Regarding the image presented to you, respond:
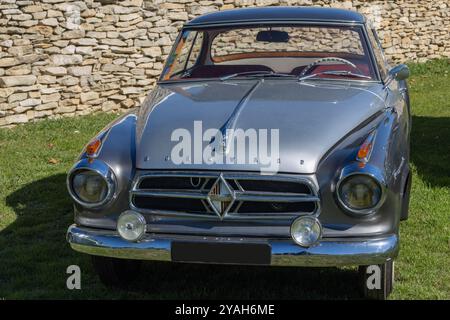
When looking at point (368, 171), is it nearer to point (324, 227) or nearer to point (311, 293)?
point (324, 227)

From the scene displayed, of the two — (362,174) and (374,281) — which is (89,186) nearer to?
(362,174)

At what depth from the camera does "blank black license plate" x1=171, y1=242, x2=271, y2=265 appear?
3.90m

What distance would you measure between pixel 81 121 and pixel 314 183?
701 cm

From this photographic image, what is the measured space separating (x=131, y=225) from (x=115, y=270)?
2.14 feet

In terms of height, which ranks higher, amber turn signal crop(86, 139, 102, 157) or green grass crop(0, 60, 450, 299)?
amber turn signal crop(86, 139, 102, 157)

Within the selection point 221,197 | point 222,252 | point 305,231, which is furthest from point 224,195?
point 305,231

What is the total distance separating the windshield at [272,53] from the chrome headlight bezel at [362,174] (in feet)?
4.31

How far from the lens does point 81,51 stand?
10977 millimetres

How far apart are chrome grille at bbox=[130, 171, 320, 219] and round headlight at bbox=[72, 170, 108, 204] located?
0.18 metres

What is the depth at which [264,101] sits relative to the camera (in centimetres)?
457

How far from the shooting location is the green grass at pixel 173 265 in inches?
181

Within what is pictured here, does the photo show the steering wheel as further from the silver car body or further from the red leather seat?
the silver car body

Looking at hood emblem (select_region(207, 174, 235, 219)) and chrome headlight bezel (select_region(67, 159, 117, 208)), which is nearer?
hood emblem (select_region(207, 174, 235, 219))

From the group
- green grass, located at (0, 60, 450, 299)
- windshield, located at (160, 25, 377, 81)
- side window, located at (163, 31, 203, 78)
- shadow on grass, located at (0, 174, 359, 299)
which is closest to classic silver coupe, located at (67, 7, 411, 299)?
shadow on grass, located at (0, 174, 359, 299)
